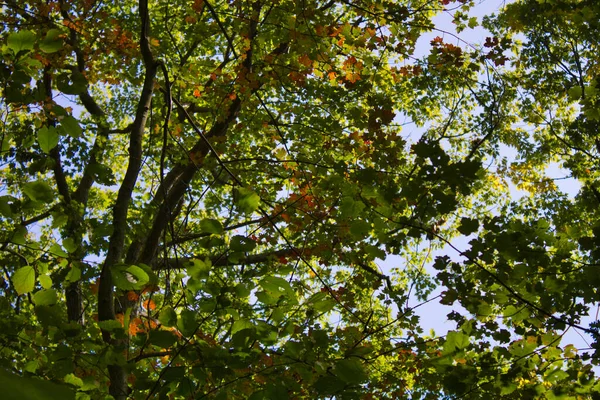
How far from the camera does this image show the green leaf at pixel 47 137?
80.1 inches

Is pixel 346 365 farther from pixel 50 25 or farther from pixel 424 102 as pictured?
pixel 424 102

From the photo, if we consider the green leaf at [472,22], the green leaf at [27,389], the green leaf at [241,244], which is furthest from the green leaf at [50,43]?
the green leaf at [472,22]

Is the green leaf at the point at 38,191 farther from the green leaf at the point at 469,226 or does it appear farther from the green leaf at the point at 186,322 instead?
the green leaf at the point at 469,226

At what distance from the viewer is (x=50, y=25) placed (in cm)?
618

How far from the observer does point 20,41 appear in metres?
1.91

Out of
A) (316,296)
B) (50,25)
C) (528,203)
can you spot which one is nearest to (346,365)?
(316,296)

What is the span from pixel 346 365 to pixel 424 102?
7.79 metres

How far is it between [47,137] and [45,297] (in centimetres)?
84

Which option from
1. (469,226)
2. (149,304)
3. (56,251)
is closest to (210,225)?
(56,251)

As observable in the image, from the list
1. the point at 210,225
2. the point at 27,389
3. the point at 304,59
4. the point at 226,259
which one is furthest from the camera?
the point at 304,59

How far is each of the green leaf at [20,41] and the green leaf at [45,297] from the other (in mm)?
1117

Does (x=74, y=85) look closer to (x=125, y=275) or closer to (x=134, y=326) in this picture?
(x=125, y=275)

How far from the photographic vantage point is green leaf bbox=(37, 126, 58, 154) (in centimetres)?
204

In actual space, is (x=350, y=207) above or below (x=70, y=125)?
above
